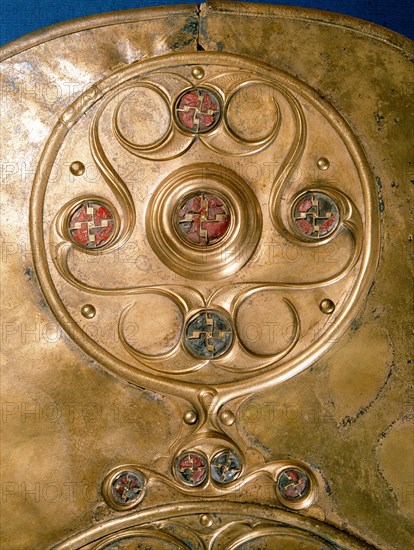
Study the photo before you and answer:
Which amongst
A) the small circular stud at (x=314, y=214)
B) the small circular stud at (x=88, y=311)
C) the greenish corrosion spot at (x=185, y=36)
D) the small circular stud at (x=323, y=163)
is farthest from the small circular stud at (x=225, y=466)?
the greenish corrosion spot at (x=185, y=36)

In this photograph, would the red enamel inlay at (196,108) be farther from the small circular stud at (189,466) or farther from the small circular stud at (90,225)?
the small circular stud at (189,466)

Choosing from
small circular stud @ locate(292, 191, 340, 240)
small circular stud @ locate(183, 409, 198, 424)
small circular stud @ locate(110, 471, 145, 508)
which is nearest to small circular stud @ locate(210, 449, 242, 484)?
small circular stud @ locate(183, 409, 198, 424)

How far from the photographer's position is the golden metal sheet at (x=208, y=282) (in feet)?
9.33

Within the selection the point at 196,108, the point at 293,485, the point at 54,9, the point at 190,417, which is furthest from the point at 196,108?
the point at 293,485

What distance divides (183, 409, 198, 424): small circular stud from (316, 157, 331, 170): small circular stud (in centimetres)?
84

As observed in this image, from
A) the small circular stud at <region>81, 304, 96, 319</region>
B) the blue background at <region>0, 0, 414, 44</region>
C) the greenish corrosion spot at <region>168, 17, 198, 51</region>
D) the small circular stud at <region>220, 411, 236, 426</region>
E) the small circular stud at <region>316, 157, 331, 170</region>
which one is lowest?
the small circular stud at <region>220, 411, 236, 426</region>

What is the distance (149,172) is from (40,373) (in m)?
0.68

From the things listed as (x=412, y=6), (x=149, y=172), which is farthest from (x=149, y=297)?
(x=412, y=6)

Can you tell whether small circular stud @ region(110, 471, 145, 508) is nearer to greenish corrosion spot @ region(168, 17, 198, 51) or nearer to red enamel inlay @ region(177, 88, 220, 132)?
red enamel inlay @ region(177, 88, 220, 132)

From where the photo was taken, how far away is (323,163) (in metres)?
2.91

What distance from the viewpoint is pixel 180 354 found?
2.92 metres

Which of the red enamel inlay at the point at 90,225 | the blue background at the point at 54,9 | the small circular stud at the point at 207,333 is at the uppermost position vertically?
the blue background at the point at 54,9

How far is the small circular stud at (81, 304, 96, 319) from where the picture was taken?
2.88m

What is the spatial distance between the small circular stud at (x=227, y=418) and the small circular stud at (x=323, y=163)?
796 millimetres
